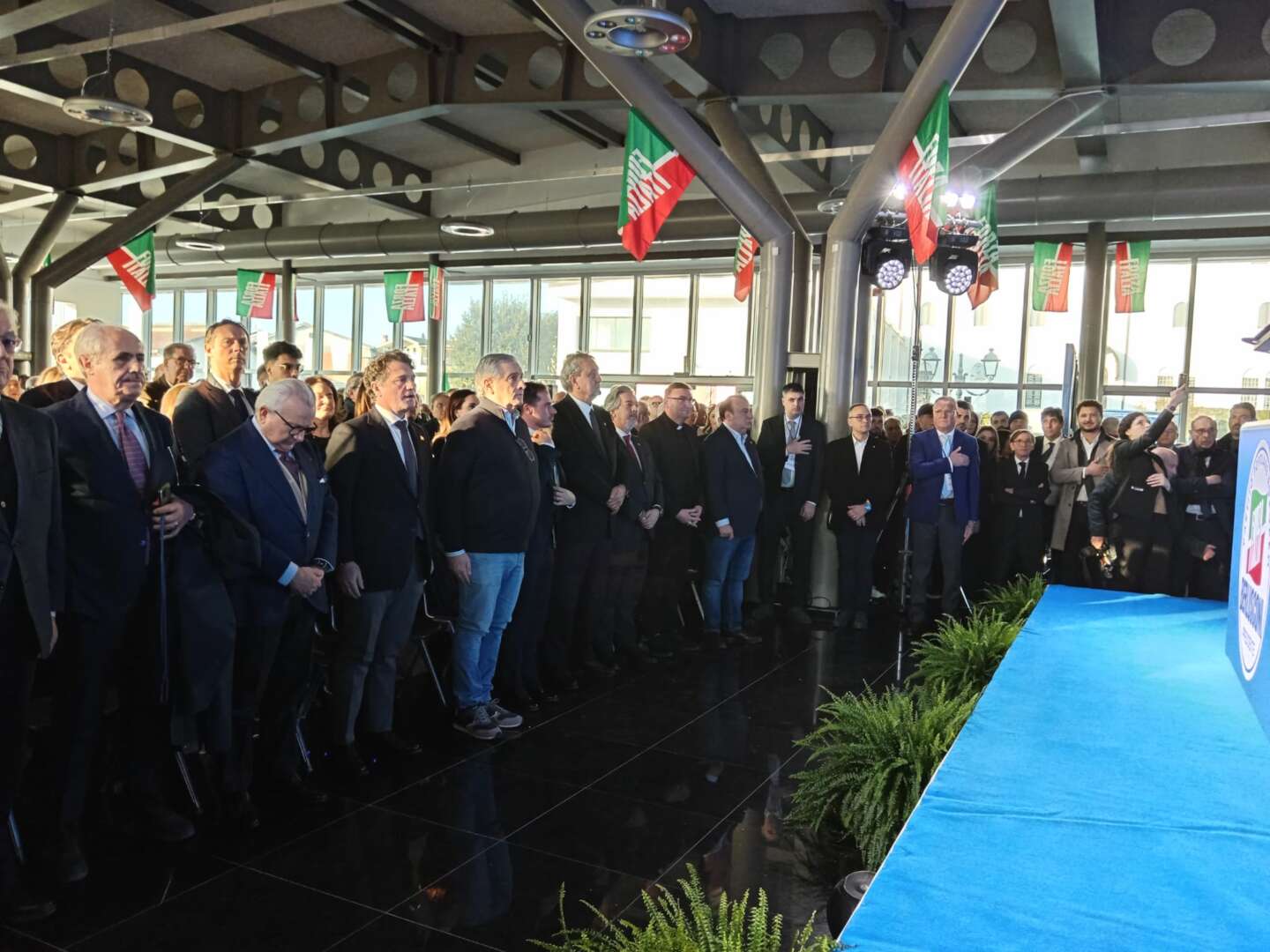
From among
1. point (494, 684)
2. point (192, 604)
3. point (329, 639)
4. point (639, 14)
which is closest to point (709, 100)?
point (639, 14)

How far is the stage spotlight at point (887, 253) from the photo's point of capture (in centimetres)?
800

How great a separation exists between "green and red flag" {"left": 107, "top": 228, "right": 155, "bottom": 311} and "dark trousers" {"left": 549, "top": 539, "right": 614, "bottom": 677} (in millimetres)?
9493

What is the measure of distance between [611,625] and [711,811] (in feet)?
7.03

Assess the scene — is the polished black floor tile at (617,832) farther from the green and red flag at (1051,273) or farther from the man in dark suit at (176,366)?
the green and red flag at (1051,273)

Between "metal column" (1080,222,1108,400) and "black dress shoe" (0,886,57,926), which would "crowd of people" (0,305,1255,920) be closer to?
"black dress shoe" (0,886,57,926)

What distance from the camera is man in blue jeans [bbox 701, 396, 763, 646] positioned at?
6516mm

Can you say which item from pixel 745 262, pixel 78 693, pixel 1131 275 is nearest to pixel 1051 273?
pixel 1131 275

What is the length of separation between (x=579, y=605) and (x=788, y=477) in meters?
2.28

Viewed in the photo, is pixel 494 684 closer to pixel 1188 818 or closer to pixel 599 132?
pixel 1188 818

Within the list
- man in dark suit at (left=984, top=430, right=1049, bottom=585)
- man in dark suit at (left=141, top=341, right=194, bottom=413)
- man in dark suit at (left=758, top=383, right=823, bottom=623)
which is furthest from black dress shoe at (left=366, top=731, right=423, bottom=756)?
man in dark suit at (left=984, top=430, right=1049, bottom=585)

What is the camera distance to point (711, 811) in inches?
145

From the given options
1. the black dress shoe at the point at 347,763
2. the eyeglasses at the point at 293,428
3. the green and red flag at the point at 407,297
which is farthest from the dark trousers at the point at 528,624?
the green and red flag at the point at 407,297

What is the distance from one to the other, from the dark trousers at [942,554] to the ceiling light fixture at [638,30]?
370 centimetres

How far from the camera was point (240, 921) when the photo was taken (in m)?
2.76
